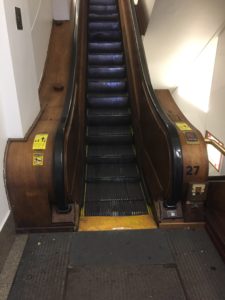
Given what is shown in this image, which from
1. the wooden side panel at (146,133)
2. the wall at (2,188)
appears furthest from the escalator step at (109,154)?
the wall at (2,188)

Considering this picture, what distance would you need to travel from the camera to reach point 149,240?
84.7 inches

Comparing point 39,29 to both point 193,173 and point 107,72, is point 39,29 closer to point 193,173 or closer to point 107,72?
point 107,72

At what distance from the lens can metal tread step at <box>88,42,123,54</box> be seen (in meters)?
4.67

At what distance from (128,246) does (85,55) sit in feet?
10.8

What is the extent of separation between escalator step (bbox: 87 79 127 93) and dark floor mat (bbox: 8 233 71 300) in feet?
8.51

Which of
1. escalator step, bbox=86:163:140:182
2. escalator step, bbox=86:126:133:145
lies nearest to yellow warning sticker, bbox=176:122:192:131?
escalator step, bbox=86:163:140:182

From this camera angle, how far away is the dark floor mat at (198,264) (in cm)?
A: 169

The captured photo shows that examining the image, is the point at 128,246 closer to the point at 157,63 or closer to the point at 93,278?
the point at 93,278

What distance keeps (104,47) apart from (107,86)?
962 millimetres

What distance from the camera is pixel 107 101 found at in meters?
4.06

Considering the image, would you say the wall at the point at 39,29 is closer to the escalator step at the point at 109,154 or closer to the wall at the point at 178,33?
the escalator step at the point at 109,154

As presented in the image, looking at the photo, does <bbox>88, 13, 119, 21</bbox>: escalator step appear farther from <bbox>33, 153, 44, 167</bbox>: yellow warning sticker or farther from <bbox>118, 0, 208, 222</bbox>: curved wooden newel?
<bbox>33, 153, 44, 167</bbox>: yellow warning sticker

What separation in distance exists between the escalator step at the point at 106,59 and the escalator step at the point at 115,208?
8.72 feet

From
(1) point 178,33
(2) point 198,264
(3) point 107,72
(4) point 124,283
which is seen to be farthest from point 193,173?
(3) point 107,72
